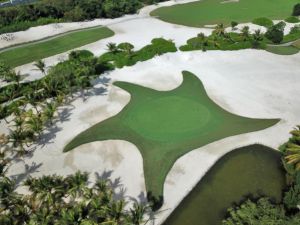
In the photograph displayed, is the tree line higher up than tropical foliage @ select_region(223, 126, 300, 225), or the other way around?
the tree line

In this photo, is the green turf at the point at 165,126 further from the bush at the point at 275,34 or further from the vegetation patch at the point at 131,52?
the bush at the point at 275,34

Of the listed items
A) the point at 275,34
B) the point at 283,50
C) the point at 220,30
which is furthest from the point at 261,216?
the point at 275,34

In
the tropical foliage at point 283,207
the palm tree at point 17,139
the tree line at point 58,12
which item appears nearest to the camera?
the tropical foliage at point 283,207

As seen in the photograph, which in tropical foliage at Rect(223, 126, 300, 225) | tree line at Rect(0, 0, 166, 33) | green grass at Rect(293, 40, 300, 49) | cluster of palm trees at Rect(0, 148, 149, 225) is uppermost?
tree line at Rect(0, 0, 166, 33)

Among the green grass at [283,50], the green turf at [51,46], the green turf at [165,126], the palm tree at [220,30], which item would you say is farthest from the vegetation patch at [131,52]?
the green grass at [283,50]

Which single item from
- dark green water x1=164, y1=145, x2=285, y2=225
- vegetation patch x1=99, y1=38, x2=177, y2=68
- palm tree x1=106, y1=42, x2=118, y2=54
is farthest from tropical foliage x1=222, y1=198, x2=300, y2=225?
palm tree x1=106, y1=42, x2=118, y2=54

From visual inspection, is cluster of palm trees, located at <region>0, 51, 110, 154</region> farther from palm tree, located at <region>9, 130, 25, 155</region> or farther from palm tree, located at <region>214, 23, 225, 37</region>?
palm tree, located at <region>214, 23, 225, 37</region>

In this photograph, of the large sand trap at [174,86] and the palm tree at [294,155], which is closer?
the palm tree at [294,155]
